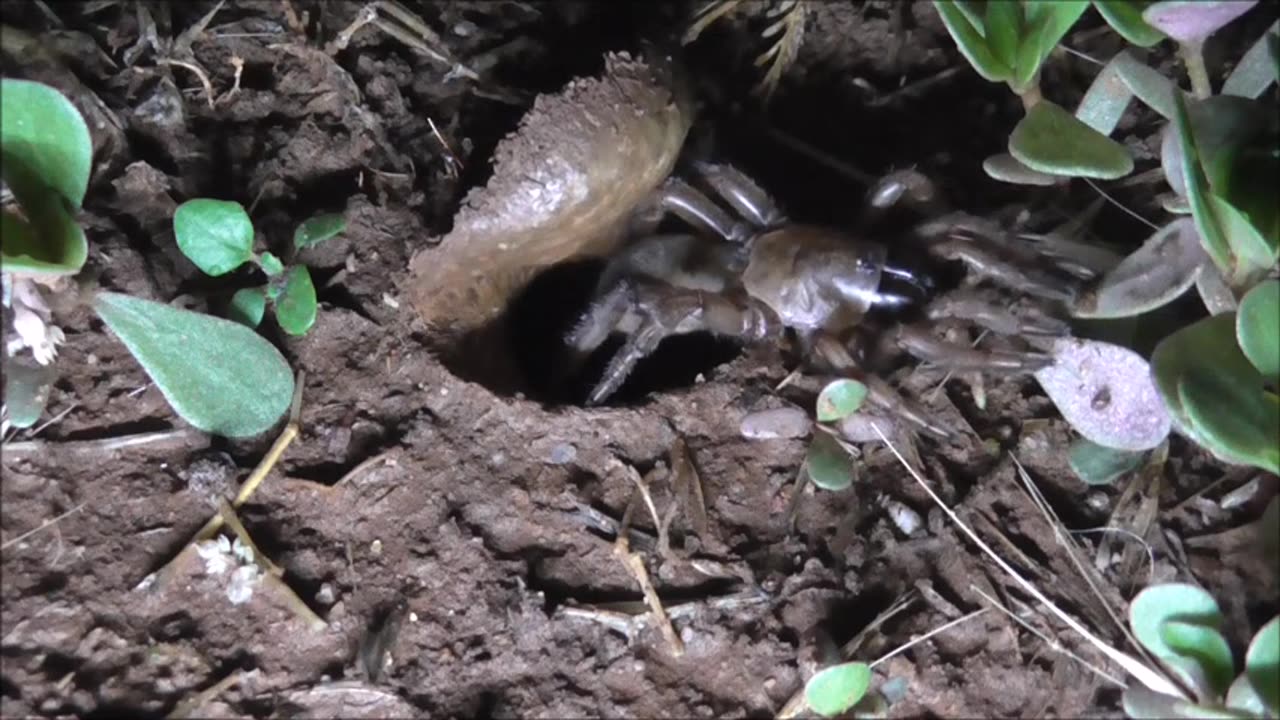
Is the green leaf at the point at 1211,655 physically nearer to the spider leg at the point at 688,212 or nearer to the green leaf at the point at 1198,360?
the green leaf at the point at 1198,360

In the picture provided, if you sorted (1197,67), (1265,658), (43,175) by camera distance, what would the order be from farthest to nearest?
1. (1197,67)
2. (43,175)
3. (1265,658)

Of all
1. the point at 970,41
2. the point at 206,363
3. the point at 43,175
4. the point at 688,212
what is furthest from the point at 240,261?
the point at 970,41

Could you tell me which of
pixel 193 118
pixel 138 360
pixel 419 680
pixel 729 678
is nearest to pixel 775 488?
pixel 729 678

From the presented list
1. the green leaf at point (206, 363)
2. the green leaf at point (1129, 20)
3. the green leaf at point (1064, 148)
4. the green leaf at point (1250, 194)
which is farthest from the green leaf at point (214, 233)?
the green leaf at point (1250, 194)

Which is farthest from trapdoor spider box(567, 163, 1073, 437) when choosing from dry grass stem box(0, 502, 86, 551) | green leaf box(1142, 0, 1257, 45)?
dry grass stem box(0, 502, 86, 551)

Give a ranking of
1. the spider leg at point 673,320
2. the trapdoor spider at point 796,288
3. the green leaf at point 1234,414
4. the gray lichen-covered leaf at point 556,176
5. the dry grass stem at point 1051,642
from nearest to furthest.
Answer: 1. the green leaf at point 1234,414
2. the dry grass stem at point 1051,642
3. the gray lichen-covered leaf at point 556,176
4. the trapdoor spider at point 796,288
5. the spider leg at point 673,320

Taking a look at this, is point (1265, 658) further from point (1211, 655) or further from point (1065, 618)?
point (1065, 618)
